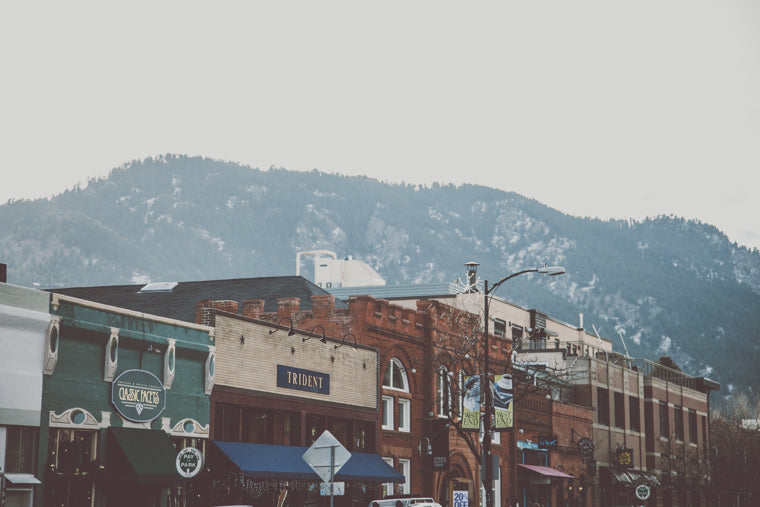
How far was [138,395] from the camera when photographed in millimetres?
33500

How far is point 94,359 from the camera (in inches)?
1257

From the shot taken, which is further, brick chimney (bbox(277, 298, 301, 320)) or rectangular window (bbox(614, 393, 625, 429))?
rectangular window (bbox(614, 393, 625, 429))

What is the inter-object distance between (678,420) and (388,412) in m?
43.9

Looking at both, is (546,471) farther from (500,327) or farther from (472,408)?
(500,327)

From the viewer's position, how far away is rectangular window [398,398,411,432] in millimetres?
50375

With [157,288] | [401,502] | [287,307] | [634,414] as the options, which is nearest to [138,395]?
[401,502]

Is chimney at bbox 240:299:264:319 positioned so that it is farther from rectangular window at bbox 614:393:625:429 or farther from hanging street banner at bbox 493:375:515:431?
rectangular window at bbox 614:393:625:429

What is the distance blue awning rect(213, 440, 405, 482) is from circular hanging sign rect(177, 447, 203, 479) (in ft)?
20.5

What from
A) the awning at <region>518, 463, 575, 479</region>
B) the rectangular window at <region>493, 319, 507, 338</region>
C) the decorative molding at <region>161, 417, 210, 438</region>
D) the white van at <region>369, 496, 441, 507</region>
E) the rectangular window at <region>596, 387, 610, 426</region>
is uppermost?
the rectangular window at <region>493, 319, 507, 338</region>

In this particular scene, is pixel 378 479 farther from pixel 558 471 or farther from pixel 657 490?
pixel 657 490

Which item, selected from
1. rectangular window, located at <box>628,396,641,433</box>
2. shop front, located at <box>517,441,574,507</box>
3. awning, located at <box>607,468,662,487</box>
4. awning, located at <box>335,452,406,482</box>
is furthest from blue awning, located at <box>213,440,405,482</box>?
rectangular window, located at <box>628,396,641,433</box>

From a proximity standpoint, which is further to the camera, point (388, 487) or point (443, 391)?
point (443, 391)

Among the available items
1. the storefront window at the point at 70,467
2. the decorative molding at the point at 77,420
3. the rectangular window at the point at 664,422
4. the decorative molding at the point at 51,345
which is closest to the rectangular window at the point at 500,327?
the rectangular window at the point at 664,422

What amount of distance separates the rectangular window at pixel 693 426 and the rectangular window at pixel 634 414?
11.9m
